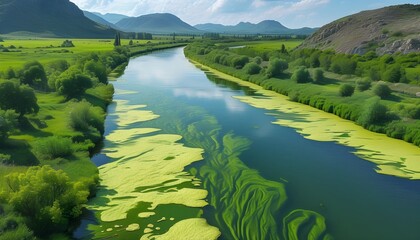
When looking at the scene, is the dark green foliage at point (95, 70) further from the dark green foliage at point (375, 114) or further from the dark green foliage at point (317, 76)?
the dark green foliage at point (375, 114)

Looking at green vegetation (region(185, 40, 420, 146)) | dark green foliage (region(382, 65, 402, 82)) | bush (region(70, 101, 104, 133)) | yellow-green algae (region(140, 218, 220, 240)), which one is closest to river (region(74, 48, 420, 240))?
yellow-green algae (region(140, 218, 220, 240))

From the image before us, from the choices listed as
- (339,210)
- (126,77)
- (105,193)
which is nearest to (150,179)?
(105,193)

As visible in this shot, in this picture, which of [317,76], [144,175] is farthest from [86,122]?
[317,76]

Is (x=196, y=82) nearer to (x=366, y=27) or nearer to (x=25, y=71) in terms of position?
(x=25, y=71)

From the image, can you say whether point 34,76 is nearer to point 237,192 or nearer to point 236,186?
point 236,186

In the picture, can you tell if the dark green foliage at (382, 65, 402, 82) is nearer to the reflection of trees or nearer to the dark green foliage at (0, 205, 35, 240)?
the reflection of trees

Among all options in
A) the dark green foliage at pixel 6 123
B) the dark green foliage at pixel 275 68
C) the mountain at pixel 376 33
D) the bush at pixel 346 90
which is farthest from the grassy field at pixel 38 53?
the mountain at pixel 376 33
